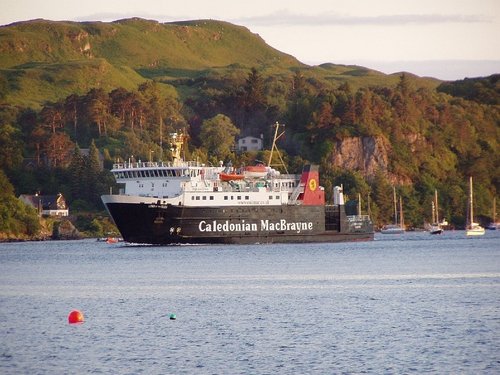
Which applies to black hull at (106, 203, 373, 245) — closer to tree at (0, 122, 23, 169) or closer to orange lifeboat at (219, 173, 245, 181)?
orange lifeboat at (219, 173, 245, 181)

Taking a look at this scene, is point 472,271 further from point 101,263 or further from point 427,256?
point 101,263

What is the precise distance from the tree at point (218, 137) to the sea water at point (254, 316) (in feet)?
225

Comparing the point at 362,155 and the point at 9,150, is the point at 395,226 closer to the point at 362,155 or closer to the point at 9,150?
the point at 362,155

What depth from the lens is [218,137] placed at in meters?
147

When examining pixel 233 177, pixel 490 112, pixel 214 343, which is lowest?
pixel 214 343

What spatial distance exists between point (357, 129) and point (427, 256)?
A: 6915cm

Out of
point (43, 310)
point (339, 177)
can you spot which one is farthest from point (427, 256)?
point (339, 177)

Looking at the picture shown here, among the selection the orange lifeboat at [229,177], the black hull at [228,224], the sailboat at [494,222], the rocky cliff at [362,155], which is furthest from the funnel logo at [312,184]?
the sailboat at [494,222]

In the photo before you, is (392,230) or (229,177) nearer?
(229,177)

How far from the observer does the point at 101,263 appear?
73312 mm

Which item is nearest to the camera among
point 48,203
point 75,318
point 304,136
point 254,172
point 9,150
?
point 75,318

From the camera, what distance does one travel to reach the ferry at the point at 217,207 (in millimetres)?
86562

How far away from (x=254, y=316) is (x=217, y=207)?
45.2 meters

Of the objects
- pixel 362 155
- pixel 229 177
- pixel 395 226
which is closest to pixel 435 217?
pixel 362 155
